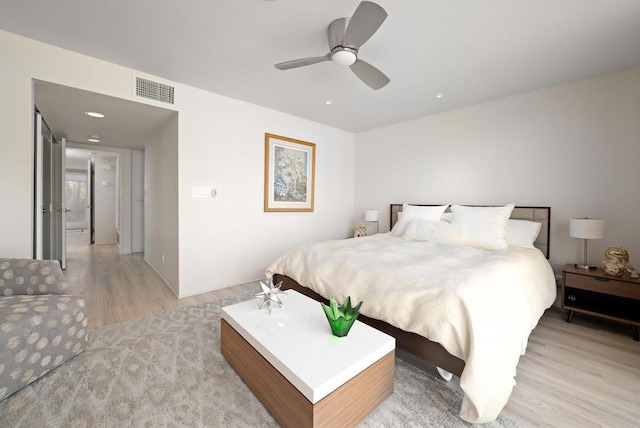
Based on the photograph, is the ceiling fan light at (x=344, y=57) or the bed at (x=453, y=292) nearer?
the bed at (x=453, y=292)

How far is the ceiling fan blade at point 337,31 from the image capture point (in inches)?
70.5

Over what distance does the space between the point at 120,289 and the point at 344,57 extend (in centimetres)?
372

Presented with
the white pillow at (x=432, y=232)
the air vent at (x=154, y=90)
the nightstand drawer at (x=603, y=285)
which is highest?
the air vent at (x=154, y=90)

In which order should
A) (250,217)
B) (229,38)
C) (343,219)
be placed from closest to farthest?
(229,38) < (250,217) < (343,219)

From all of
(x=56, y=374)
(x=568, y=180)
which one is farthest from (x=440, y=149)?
(x=56, y=374)

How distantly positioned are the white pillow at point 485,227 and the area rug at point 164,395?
162cm

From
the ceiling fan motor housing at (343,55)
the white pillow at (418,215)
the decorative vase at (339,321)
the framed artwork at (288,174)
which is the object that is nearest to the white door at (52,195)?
the framed artwork at (288,174)

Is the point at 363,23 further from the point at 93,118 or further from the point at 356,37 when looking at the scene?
the point at 93,118

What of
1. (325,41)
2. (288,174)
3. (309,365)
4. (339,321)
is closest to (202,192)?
(288,174)

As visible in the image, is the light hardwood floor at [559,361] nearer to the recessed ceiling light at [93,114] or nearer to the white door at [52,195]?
the white door at [52,195]

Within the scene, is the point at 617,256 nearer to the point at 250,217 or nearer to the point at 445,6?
the point at 445,6

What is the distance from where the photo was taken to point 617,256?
91.5 inches

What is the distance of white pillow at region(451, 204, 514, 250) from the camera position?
2.68 metres

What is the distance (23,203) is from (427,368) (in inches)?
140
